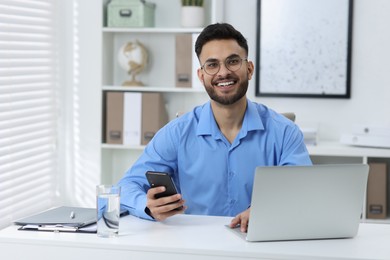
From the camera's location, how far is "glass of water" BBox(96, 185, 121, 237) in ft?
7.58

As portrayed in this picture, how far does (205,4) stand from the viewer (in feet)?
15.7

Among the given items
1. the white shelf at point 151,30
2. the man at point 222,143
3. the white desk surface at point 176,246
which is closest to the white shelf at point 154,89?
the white shelf at point 151,30

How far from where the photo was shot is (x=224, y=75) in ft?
9.07

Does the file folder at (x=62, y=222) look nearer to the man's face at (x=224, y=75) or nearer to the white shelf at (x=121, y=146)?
the man's face at (x=224, y=75)

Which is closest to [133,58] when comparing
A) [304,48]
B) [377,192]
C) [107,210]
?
[304,48]

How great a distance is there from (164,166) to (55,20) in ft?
6.96

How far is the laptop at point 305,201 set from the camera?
7.23 ft

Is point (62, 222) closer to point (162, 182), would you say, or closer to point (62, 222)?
point (62, 222)

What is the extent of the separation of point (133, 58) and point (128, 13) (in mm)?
284

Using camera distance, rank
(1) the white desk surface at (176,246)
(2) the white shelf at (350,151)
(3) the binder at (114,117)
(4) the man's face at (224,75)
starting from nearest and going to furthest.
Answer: (1) the white desk surface at (176,246) → (4) the man's face at (224,75) → (2) the white shelf at (350,151) → (3) the binder at (114,117)

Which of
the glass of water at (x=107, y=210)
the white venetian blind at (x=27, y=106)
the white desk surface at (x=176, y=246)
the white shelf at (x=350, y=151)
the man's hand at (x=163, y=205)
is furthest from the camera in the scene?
the white shelf at (x=350, y=151)

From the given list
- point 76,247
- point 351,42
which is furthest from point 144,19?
point 76,247

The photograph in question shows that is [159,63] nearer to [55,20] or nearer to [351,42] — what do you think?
[55,20]

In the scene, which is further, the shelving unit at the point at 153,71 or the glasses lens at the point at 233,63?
the shelving unit at the point at 153,71
